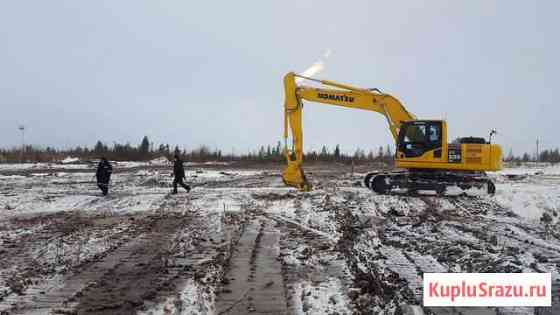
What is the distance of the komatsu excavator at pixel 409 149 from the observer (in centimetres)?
1664

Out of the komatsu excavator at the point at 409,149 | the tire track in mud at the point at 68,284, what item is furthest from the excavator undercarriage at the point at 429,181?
the tire track in mud at the point at 68,284

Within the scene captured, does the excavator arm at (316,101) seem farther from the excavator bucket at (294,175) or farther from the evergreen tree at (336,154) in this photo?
the evergreen tree at (336,154)

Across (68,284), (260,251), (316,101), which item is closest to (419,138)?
(316,101)

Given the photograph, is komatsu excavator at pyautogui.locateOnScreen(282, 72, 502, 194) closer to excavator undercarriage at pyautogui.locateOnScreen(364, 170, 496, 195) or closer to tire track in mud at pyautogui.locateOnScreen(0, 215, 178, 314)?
excavator undercarriage at pyautogui.locateOnScreen(364, 170, 496, 195)

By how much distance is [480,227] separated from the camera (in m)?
11.1

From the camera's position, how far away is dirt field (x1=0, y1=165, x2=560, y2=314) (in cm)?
587

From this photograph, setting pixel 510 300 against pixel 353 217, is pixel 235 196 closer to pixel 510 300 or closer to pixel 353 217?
pixel 353 217

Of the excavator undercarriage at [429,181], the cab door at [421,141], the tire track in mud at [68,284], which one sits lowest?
the tire track in mud at [68,284]

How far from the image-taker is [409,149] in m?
17.1

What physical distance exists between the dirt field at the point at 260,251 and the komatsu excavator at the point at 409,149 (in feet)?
4.13

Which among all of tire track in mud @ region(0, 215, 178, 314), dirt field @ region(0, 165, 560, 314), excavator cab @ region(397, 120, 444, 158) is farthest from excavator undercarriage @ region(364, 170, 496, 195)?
tire track in mud @ region(0, 215, 178, 314)

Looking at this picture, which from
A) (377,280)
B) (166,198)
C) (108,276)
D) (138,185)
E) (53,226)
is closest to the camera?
(377,280)

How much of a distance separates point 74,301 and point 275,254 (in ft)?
12.0

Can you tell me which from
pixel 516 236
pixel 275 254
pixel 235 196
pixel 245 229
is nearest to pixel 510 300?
pixel 275 254
